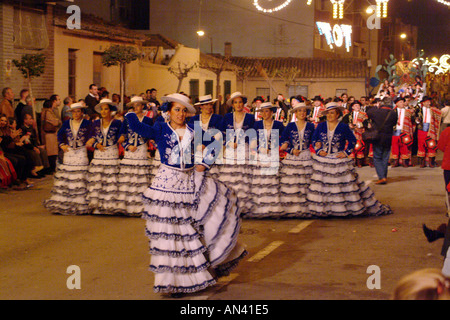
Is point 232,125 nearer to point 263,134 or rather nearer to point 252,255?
point 263,134

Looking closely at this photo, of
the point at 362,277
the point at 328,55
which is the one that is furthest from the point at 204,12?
the point at 362,277

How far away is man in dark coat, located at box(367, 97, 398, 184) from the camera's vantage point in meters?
15.4

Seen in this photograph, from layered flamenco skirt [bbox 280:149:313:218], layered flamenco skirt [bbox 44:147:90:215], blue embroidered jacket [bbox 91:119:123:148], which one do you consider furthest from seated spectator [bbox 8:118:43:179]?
layered flamenco skirt [bbox 280:149:313:218]

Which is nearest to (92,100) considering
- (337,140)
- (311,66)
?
(337,140)

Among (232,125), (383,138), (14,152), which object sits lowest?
(14,152)

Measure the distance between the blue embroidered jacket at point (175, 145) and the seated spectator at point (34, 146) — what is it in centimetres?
829

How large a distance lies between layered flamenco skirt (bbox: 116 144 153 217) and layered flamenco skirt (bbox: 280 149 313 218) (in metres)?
2.16

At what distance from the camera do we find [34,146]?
15.3m

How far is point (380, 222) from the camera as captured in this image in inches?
424

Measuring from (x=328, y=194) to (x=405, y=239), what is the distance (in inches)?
73.6

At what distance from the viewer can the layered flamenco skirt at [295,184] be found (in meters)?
11.0

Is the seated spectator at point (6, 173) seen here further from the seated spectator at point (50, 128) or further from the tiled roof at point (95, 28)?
the tiled roof at point (95, 28)

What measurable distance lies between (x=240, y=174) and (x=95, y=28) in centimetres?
1403

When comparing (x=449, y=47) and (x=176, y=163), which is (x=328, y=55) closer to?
(x=449, y=47)
